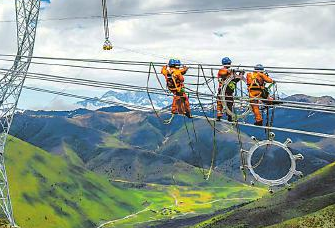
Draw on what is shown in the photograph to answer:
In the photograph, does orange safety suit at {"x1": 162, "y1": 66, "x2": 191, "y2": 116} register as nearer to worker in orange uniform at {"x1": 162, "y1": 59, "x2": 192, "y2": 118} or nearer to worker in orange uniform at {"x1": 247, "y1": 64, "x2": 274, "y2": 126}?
worker in orange uniform at {"x1": 162, "y1": 59, "x2": 192, "y2": 118}

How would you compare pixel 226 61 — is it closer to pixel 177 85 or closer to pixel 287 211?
pixel 177 85

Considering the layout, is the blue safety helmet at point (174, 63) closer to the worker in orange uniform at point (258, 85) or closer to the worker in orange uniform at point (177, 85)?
the worker in orange uniform at point (177, 85)

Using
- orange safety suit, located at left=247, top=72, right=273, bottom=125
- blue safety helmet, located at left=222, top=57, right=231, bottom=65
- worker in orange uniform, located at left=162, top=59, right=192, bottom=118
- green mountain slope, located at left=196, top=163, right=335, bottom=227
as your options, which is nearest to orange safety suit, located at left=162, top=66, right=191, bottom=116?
worker in orange uniform, located at left=162, top=59, right=192, bottom=118

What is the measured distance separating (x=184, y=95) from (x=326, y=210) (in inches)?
4815

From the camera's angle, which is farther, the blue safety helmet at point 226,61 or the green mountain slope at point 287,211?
the green mountain slope at point 287,211

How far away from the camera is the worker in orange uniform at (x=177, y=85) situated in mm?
30781

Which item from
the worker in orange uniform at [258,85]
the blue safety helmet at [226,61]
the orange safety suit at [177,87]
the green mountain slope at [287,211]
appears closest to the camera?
the worker in orange uniform at [258,85]

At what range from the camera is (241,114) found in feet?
99.6

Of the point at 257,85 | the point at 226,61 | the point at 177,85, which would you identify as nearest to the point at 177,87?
the point at 177,85

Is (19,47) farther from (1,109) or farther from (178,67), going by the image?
(178,67)

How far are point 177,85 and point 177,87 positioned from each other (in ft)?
0.79

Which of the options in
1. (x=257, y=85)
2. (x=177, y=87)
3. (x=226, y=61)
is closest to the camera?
(x=257, y=85)

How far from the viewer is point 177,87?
30969 millimetres

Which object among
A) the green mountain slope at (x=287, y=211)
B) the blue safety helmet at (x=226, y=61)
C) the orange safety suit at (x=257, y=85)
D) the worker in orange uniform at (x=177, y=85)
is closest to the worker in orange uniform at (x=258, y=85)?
the orange safety suit at (x=257, y=85)
